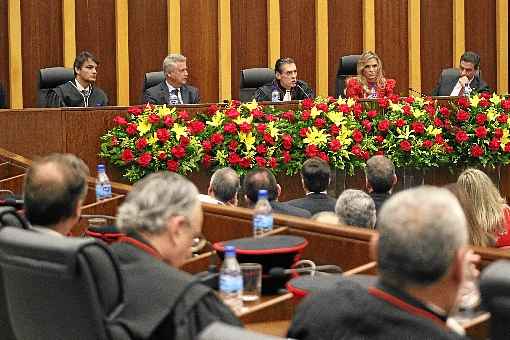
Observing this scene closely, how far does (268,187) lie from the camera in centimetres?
557

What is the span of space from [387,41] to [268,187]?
22.3 feet

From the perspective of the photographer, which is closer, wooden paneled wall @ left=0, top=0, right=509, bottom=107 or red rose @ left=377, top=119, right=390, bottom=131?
red rose @ left=377, top=119, right=390, bottom=131

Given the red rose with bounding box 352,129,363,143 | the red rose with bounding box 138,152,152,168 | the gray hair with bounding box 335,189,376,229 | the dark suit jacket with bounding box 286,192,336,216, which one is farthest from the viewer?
the red rose with bounding box 352,129,363,143

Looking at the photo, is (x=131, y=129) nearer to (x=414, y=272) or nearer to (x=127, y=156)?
(x=127, y=156)

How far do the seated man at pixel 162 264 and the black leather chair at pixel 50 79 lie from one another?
6500mm

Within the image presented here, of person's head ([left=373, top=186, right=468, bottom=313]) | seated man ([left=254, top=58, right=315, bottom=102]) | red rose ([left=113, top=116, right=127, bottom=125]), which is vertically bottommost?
person's head ([left=373, top=186, right=468, bottom=313])

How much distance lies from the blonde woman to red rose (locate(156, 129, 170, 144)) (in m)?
2.99

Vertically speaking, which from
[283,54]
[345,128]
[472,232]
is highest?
[283,54]

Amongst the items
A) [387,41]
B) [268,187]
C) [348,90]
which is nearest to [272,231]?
[268,187]

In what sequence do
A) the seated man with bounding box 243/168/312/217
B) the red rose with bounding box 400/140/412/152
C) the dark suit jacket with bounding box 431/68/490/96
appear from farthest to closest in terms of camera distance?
the dark suit jacket with bounding box 431/68/490/96 → the red rose with bounding box 400/140/412/152 → the seated man with bounding box 243/168/312/217

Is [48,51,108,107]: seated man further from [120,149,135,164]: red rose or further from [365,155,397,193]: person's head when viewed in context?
[365,155,397,193]: person's head

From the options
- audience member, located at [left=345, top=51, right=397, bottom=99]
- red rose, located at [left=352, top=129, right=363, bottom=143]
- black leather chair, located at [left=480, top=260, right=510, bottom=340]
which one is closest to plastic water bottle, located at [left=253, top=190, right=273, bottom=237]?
black leather chair, located at [left=480, top=260, right=510, bottom=340]

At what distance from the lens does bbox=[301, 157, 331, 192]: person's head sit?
19.7 ft

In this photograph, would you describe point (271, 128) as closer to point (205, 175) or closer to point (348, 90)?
point (205, 175)
